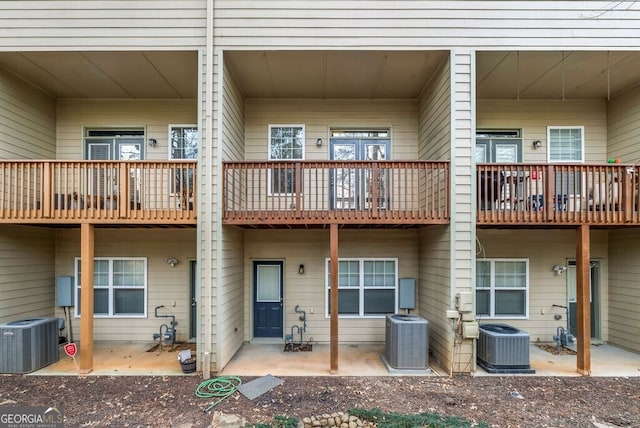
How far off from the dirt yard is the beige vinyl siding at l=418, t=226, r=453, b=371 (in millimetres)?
664

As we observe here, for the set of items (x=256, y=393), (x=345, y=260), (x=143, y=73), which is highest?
(x=143, y=73)

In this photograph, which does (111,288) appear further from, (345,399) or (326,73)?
(326,73)

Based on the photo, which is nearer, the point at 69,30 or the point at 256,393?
the point at 256,393

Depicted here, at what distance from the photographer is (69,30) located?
5281mm

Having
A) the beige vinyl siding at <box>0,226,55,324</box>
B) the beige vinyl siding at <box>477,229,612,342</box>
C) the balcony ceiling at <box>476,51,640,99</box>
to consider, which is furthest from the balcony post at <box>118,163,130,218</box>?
the beige vinyl siding at <box>477,229,612,342</box>

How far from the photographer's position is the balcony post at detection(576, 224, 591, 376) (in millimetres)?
5332

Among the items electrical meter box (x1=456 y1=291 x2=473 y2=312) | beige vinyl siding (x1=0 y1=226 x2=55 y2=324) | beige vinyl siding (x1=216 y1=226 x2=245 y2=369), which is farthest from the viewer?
beige vinyl siding (x1=0 y1=226 x2=55 y2=324)

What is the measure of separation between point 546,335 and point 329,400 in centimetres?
552

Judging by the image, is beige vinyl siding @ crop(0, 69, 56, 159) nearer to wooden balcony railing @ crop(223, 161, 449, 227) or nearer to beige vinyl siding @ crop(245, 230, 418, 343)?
wooden balcony railing @ crop(223, 161, 449, 227)

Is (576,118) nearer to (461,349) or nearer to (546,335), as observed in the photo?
(546,335)

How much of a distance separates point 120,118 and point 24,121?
1.66 metres

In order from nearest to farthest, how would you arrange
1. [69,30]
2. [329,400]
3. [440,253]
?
[329,400]
[69,30]
[440,253]

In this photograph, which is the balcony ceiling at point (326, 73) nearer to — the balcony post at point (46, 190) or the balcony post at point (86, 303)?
the balcony post at point (46, 190)

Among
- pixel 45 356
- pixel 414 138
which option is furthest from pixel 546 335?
pixel 45 356
